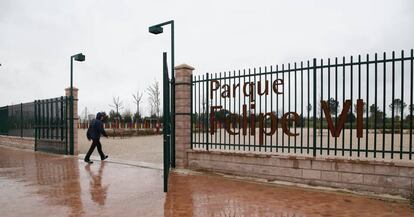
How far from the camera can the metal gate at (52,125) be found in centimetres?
1476

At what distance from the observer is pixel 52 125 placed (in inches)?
614

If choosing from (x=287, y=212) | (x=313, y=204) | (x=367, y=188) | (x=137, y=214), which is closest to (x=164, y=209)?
(x=137, y=214)

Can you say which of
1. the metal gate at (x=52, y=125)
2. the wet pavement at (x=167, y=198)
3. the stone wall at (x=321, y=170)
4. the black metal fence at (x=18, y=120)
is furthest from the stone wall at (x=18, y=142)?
the stone wall at (x=321, y=170)

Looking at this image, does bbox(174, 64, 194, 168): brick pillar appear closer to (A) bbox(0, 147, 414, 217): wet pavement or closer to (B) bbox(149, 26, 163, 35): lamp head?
(A) bbox(0, 147, 414, 217): wet pavement

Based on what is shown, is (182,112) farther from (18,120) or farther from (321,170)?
(18,120)

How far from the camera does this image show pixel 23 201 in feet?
20.7

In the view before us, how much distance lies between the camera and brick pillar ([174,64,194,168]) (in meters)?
9.68

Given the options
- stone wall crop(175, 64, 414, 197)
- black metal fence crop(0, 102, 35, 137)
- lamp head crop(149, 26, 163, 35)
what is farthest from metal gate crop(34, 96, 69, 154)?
stone wall crop(175, 64, 414, 197)

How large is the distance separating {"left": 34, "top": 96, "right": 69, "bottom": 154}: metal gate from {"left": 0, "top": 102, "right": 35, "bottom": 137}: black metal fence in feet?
3.47

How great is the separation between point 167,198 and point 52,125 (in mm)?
11185

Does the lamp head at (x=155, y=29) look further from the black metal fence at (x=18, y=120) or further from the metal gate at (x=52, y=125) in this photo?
the black metal fence at (x=18, y=120)

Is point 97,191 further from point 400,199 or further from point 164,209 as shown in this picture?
point 400,199

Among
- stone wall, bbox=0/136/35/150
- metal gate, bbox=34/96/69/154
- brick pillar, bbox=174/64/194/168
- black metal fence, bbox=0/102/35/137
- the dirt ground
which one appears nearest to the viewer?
brick pillar, bbox=174/64/194/168

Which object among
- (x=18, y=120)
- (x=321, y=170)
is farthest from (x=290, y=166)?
(x=18, y=120)
